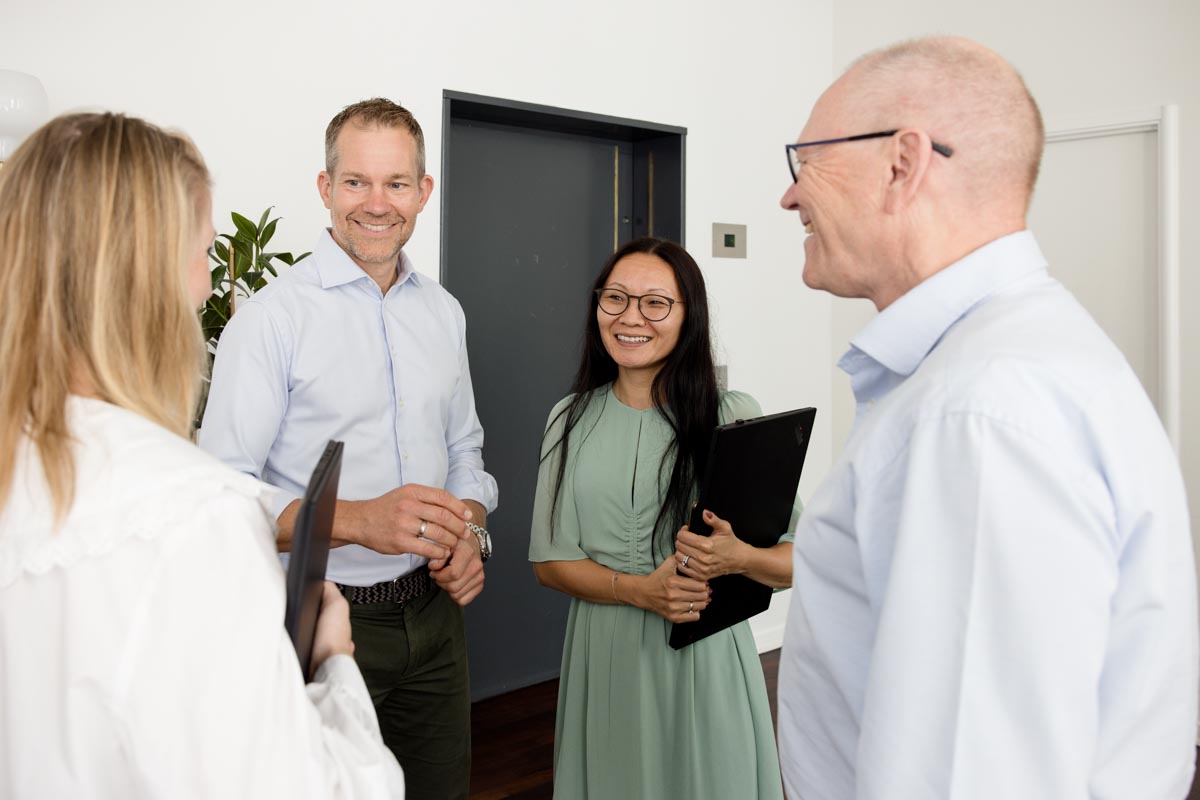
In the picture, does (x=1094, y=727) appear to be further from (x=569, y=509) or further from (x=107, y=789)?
(x=569, y=509)

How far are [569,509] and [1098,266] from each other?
3088 millimetres

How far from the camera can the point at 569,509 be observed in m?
2.03

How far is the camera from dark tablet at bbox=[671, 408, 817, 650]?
171 centimetres

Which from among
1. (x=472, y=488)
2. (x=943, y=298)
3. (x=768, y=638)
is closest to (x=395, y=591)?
(x=472, y=488)

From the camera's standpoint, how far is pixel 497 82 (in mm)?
3639

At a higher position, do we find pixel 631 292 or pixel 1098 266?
pixel 1098 266

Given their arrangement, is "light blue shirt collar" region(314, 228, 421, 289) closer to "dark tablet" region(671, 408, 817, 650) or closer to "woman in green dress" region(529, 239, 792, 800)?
"woman in green dress" region(529, 239, 792, 800)

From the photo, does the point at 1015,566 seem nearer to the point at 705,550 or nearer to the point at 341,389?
the point at 705,550

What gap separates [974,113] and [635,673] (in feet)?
4.19

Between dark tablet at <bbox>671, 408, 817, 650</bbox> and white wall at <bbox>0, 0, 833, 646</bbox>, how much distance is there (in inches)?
54.9

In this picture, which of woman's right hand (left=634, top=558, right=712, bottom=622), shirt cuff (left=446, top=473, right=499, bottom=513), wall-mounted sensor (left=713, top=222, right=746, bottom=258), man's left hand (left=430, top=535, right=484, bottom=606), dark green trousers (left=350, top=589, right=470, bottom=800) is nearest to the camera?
woman's right hand (left=634, top=558, right=712, bottom=622)

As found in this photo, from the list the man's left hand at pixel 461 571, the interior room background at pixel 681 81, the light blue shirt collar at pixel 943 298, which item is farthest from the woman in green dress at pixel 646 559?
the interior room background at pixel 681 81

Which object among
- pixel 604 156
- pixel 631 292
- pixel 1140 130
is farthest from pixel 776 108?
pixel 631 292

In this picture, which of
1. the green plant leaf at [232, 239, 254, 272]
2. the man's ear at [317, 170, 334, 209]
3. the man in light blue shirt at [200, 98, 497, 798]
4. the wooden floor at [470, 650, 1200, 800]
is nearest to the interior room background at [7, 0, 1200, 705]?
the green plant leaf at [232, 239, 254, 272]
